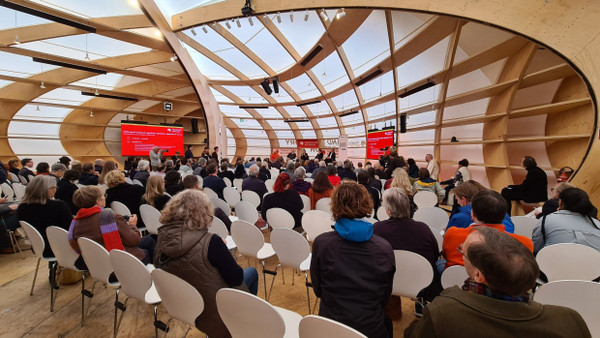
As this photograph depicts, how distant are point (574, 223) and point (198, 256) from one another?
10.6 ft

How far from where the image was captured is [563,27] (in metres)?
3.95

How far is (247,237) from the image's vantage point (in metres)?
2.72

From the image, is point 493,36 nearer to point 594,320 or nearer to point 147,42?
point 594,320

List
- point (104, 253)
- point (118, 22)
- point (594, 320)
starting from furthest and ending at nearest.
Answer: point (118, 22) < point (104, 253) < point (594, 320)

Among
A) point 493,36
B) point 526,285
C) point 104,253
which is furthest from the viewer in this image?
point 493,36

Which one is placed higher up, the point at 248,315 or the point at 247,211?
the point at 248,315

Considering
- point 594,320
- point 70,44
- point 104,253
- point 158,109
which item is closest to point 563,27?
point 594,320

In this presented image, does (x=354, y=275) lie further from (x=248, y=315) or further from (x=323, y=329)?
(x=248, y=315)

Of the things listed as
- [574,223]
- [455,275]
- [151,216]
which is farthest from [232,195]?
[574,223]

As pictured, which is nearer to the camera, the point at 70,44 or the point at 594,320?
the point at 594,320

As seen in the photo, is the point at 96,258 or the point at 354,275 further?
the point at 96,258

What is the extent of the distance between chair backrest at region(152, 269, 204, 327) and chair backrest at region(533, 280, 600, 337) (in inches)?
84.1

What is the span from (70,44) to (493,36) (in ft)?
42.4

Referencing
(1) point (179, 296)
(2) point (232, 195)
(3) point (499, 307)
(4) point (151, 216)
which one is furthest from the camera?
(2) point (232, 195)
